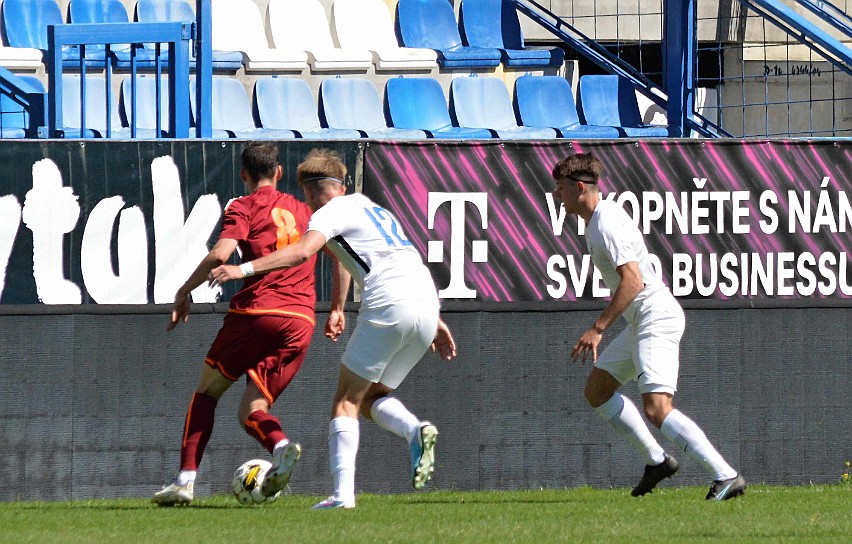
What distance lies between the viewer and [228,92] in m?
13.5

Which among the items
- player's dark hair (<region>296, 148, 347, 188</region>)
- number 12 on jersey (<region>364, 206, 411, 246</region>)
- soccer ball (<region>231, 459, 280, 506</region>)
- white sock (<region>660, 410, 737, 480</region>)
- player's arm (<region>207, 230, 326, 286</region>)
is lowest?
soccer ball (<region>231, 459, 280, 506</region>)

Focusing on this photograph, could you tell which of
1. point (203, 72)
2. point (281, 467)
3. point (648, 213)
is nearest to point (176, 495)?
point (281, 467)

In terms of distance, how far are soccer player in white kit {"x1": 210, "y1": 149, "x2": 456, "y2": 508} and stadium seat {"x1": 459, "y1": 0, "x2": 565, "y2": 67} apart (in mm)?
8410

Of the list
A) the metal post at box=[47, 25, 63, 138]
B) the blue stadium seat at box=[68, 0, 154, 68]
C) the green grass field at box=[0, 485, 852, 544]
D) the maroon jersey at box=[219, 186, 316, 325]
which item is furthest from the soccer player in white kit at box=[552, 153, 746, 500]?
the blue stadium seat at box=[68, 0, 154, 68]

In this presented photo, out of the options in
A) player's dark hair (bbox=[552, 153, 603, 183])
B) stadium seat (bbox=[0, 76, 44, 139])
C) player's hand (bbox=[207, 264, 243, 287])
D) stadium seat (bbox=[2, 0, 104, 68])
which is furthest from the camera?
stadium seat (bbox=[2, 0, 104, 68])

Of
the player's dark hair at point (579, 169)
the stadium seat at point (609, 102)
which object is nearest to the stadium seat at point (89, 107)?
the stadium seat at point (609, 102)

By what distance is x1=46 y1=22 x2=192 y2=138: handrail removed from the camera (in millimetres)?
9844

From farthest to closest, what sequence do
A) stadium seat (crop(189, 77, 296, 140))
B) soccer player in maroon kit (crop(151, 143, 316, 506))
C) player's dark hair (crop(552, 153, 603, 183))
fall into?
stadium seat (crop(189, 77, 296, 140)), player's dark hair (crop(552, 153, 603, 183)), soccer player in maroon kit (crop(151, 143, 316, 506))

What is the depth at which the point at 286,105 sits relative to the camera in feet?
45.1

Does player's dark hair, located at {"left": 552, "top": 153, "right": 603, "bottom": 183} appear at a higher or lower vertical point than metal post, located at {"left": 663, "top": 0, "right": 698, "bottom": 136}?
lower

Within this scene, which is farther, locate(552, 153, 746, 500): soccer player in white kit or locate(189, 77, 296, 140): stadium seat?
locate(189, 77, 296, 140): stadium seat

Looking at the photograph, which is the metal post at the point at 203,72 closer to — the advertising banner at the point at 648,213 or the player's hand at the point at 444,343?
the advertising banner at the point at 648,213

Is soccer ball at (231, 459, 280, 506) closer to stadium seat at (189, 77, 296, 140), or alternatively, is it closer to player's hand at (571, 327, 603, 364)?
player's hand at (571, 327, 603, 364)

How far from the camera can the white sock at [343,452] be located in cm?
695
